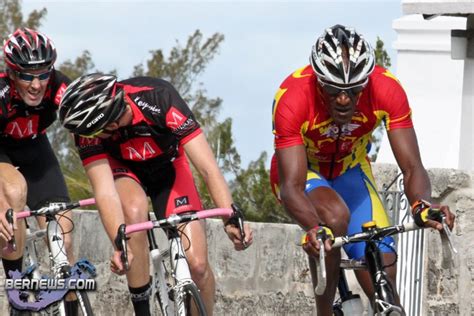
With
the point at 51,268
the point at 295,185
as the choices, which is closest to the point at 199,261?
the point at 295,185

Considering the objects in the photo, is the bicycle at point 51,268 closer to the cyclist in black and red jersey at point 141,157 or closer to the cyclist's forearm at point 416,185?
the cyclist in black and red jersey at point 141,157

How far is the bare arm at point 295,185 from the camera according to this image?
9.39 metres

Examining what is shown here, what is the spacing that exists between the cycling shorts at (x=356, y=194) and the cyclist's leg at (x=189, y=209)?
60cm

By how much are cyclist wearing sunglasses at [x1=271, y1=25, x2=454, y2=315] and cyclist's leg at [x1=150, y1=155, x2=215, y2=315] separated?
0.72 metres

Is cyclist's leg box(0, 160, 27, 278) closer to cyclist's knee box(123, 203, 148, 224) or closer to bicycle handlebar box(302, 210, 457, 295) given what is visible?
cyclist's knee box(123, 203, 148, 224)

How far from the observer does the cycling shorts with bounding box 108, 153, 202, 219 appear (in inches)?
417

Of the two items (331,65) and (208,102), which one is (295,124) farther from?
(208,102)

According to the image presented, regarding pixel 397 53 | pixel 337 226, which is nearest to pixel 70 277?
pixel 337 226

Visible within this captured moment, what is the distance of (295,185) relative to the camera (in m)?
9.53

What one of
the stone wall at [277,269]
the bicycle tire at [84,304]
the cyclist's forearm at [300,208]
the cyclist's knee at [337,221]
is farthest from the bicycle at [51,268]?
the stone wall at [277,269]

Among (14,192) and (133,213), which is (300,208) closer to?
(133,213)

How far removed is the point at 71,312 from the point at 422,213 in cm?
291

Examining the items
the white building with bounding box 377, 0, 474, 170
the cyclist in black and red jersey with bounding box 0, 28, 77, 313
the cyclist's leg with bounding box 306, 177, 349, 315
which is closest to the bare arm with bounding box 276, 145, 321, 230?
the cyclist's leg with bounding box 306, 177, 349, 315

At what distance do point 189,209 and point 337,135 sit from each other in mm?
1224
